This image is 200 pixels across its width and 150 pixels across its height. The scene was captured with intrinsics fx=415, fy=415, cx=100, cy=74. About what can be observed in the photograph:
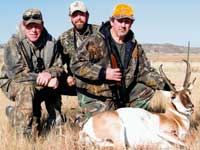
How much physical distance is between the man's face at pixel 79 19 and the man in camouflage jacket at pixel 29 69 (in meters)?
0.97

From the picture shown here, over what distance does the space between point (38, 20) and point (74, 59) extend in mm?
737

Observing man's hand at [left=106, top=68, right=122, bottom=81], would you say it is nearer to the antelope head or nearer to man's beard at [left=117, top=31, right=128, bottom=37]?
man's beard at [left=117, top=31, right=128, bottom=37]

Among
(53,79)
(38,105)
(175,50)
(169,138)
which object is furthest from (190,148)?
(175,50)

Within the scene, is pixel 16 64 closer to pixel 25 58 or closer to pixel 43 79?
pixel 25 58

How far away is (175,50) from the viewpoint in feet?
611

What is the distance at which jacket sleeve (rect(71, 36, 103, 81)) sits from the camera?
18.6 feet

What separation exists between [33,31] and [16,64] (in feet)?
1.71

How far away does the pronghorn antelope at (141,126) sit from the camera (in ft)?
15.3

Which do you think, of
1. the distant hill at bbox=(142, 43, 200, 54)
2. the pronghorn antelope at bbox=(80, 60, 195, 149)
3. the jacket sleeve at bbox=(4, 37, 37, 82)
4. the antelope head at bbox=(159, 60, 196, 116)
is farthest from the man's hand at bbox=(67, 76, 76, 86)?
the distant hill at bbox=(142, 43, 200, 54)

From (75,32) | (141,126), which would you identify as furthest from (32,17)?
(141,126)

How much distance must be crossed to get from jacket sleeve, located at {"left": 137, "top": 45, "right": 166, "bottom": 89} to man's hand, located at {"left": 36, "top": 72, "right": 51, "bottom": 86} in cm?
140

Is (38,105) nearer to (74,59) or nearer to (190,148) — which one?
(74,59)

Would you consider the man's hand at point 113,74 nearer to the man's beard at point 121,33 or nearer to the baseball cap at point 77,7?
the man's beard at point 121,33

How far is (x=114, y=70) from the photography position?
561 cm
